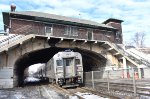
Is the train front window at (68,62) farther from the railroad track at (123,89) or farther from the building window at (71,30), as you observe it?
the building window at (71,30)

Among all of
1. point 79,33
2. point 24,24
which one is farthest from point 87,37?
point 24,24

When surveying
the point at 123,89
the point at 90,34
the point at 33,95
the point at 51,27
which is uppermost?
the point at 51,27

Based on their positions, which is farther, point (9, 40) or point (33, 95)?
point (9, 40)

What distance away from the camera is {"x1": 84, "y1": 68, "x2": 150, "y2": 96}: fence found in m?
11.7

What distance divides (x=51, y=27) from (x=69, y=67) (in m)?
10.5

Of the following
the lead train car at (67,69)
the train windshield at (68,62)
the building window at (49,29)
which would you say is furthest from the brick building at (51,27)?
the train windshield at (68,62)

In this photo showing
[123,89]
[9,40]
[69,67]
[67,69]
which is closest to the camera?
[123,89]

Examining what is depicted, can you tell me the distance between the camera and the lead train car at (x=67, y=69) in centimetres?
2272

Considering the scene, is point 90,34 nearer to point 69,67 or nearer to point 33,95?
point 69,67

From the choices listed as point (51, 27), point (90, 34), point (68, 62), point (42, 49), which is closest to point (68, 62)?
point (68, 62)

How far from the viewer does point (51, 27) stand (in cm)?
3212

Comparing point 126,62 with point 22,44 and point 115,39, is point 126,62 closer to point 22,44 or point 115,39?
point 115,39

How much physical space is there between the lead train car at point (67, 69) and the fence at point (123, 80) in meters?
2.09

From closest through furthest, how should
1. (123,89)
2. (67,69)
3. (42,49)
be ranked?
1. (123,89)
2. (67,69)
3. (42,49)
